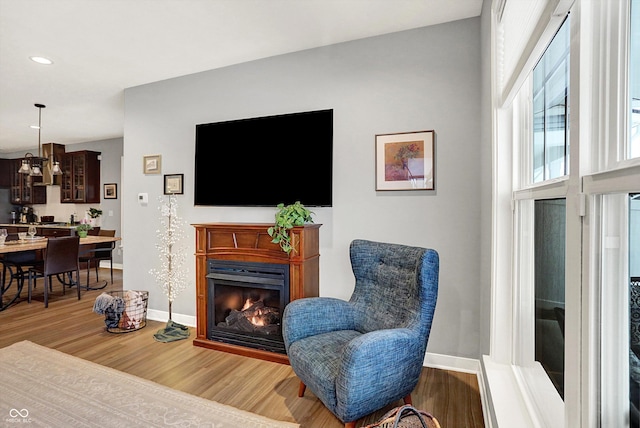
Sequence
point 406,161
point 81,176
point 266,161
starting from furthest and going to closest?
point 81,176 < point 266,161 < point 406,161

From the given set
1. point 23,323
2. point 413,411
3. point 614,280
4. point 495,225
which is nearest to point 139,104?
point 23,323

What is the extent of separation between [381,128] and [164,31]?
1.90 meters

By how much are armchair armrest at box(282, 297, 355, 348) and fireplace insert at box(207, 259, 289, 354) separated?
559 mm

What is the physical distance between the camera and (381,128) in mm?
2799

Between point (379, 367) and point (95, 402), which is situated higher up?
point (379, 367)

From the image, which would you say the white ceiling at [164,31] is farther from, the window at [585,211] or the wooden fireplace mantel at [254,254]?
the wooden fireplace mantel at [254,254]

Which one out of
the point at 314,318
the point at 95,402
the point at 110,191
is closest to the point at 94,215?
the point at 110,191

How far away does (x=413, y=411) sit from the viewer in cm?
112

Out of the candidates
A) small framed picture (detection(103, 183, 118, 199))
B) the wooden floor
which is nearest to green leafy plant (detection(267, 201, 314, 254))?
the wooden floor

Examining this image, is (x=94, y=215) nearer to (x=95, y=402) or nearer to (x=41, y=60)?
A: (x=41, y=60)

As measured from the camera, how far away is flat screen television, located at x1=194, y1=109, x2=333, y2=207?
295cm

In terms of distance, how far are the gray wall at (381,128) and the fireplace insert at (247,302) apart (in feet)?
1.47

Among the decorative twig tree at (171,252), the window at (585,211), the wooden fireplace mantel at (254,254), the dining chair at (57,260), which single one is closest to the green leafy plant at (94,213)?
the dining chair at (57,260)

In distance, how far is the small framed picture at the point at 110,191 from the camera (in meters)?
6.77
